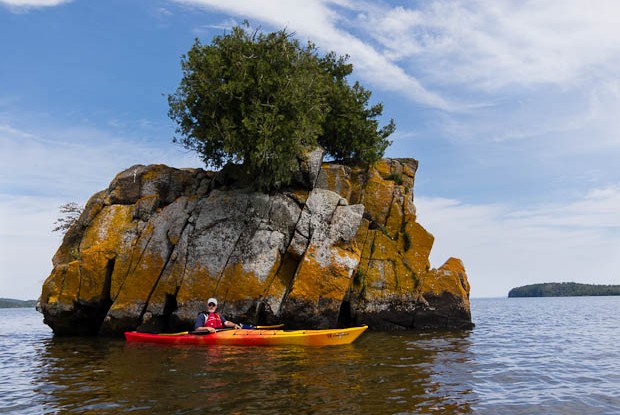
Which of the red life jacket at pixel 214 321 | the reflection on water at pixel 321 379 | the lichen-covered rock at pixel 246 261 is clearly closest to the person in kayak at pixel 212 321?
the red life jacket at pixel 214 321

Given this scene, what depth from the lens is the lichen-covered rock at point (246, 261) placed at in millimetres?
21875

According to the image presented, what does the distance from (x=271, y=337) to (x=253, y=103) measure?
1189cm

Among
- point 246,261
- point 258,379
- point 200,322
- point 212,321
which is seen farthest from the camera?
point 246,261

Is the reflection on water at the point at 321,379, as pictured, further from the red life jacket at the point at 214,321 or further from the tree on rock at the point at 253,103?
the tree on rock at the point at 253,103

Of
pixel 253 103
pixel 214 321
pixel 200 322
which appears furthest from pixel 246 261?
pixel 253 103

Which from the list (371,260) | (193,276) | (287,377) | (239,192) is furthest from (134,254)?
(287,377)

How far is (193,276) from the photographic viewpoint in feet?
73.2

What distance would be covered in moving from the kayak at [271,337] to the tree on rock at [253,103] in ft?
27.0

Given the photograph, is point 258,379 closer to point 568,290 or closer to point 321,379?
point 321,379

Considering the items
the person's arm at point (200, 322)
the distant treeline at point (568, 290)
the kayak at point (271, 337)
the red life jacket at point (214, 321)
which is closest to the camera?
the kayak at point (271, 337)

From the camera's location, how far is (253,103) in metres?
23.5

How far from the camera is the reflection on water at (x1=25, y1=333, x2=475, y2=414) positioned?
9625mm

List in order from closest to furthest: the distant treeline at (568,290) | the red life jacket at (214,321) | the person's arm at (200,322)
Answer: the person's arm at (200,322) → the red life jacket at (214,321) → the distant treeline at (568,290)

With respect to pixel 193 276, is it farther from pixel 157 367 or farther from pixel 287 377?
pixel 287 377
